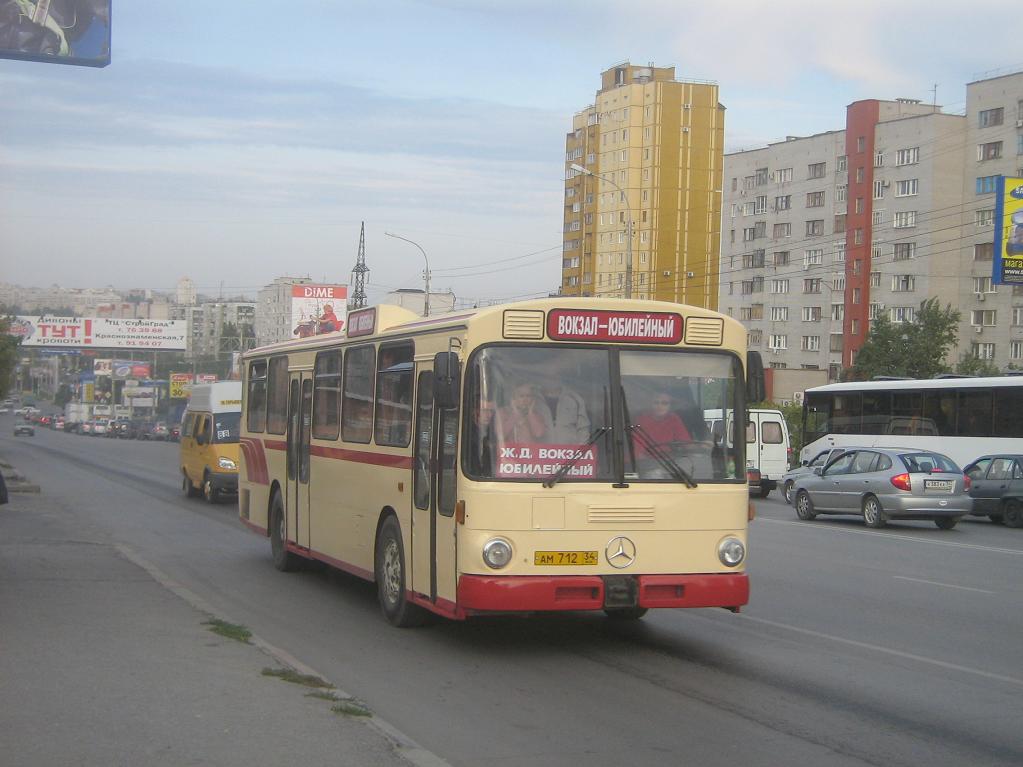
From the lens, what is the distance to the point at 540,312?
9656 mm

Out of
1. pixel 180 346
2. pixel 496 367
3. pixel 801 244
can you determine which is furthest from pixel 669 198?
pixel 496 367

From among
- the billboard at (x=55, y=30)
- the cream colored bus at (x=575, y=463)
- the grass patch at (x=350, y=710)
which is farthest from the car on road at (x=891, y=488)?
the grass patch at (x=350, y=710)

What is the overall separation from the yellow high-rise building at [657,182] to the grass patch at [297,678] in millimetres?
94521

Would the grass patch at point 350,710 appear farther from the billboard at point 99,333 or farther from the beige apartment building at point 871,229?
the billboard at point 99,333

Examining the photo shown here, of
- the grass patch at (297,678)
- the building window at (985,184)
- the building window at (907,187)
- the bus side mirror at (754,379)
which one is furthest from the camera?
the building window at (907,187)

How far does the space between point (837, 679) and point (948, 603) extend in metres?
4.75

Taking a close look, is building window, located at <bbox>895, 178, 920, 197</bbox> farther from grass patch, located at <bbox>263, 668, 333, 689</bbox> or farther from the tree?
grass patch, located at <bbox>263, 668, 333, 689</bbox>

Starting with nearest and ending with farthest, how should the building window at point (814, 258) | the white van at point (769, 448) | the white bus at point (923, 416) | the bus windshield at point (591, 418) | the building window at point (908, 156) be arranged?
the bus windshield at point (591, 418)
the white bus at point (923, 416)
the white van at point (769, 448)
the building window at point (908, 156)
the building window at point (814, 258)

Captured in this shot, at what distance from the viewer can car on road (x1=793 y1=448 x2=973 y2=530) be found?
2322cm

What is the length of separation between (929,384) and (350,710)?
97.2 feet

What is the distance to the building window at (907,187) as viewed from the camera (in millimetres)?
82312

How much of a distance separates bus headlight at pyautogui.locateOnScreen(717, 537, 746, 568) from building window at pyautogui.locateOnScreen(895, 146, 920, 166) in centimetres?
7776

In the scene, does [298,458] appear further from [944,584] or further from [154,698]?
[944,584]

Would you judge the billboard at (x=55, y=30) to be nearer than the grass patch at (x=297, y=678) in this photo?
No
